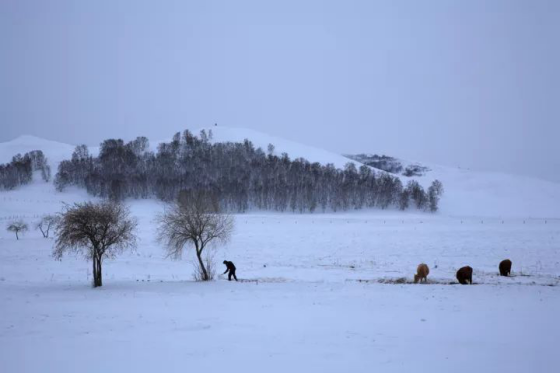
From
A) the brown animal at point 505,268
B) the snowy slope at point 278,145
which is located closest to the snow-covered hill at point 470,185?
the snowy slope at point 278,145

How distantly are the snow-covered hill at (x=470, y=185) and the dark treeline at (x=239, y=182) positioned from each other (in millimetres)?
13568

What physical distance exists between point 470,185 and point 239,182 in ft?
333

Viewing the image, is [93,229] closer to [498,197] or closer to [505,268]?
[505,268]

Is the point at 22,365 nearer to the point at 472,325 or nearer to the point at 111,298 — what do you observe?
the point at 111,298

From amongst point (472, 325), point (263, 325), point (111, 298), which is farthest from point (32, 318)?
A: point (472, 325)

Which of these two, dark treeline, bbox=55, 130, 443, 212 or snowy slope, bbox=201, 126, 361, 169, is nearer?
dark treeline, bbox=55, 130, 443, 212

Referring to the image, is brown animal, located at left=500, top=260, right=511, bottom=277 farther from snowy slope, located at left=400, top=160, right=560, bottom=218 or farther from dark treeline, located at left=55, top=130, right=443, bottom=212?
dark treeline, located at left=55, top=130, right=443, bottom=212

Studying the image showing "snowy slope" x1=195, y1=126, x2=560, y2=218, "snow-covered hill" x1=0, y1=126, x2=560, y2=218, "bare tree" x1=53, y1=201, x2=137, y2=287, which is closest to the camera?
"bare tree" x1=53, y1=201, x2=137, y2=287

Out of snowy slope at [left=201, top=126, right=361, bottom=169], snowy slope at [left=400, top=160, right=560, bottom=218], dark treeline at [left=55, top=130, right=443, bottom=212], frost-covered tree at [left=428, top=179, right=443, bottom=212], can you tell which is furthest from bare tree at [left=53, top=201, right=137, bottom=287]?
snowy slope at [left=201, top=126, right=361, bottom=169]

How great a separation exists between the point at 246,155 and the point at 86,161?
5922 cm

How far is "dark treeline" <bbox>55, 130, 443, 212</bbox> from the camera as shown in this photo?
103375 mm

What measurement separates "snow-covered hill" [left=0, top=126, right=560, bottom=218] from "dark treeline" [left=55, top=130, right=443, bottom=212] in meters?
13.6

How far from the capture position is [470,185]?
143m

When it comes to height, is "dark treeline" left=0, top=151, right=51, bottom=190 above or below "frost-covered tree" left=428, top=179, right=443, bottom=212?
above
